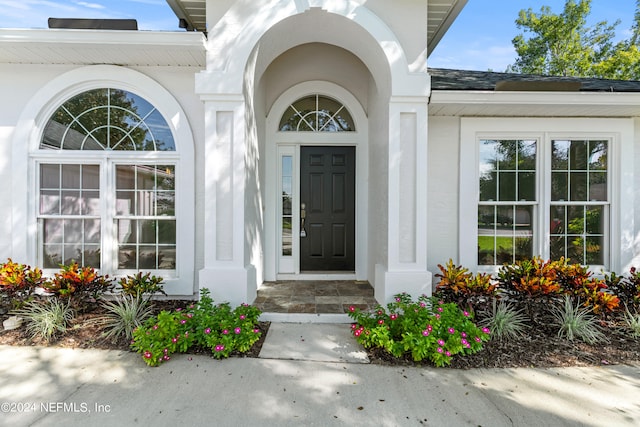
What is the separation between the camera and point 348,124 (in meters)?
5.31

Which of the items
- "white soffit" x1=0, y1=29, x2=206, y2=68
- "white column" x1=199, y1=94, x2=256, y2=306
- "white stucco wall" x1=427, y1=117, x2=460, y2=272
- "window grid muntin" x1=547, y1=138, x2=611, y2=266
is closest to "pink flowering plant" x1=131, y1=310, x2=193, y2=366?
"white column" x1=199, y1=94, x2=256, y2=306

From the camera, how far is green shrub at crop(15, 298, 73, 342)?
3299 mm

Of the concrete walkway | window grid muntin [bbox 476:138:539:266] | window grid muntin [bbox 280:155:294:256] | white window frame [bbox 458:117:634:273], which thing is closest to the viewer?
the concrete walkway

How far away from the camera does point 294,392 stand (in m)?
2.50

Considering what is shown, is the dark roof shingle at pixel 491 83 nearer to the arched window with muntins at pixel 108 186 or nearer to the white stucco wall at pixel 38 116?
the white stucco wall at pixel 38 116

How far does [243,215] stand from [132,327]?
1684mm

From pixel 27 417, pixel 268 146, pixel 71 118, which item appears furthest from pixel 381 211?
pixel 71 118

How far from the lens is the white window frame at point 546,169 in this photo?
4.56 meters

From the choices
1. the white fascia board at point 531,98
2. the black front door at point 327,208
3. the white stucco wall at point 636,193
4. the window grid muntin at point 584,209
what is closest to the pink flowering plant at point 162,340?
the black front door at point 327,208

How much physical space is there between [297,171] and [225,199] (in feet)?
5.76

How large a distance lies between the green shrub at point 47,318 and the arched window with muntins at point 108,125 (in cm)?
216

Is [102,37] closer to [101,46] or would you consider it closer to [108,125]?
[101,46]

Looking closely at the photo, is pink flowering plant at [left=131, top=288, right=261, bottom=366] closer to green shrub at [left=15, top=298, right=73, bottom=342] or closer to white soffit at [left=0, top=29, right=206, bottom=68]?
green shrub at [left=15, top=298, right=73, bottom=342]

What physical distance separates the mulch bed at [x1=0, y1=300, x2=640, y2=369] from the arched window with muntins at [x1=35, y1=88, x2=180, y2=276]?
1.17 meters
